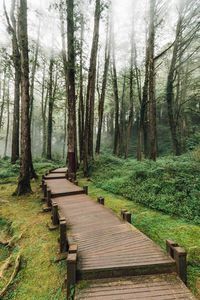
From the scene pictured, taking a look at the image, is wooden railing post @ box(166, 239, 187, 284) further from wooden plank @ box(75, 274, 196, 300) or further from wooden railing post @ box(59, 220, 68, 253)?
wooden railing post @ box(59, 220, 68, 253)

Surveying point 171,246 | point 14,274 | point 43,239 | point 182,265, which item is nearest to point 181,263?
point 182,265

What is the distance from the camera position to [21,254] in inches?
136

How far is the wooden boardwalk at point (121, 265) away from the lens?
2111 millimetres

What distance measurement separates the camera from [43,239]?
155 inches

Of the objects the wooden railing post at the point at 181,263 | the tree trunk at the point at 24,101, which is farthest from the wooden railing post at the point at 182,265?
the tree trunk at the point at 24,101

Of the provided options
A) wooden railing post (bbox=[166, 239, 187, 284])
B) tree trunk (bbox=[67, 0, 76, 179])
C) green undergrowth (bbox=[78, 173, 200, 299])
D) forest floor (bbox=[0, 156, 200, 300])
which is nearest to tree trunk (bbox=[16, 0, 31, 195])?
forest floor (bbox=[0, 156, 200, 300])

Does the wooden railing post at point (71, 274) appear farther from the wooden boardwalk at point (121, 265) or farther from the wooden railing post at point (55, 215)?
the wooden railing post at point (55, 215)

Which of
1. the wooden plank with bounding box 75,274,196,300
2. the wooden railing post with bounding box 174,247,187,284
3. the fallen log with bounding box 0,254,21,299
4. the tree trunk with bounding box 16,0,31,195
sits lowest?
the fallen log with bounding box 0,254,21,299

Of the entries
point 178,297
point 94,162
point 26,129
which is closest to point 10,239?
point 178,297

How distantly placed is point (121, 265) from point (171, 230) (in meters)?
2.27

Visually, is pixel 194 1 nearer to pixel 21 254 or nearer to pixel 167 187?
pixel 167 187

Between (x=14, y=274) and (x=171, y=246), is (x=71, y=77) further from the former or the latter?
(x=171, y=246)

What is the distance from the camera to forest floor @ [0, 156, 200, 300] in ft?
8.41

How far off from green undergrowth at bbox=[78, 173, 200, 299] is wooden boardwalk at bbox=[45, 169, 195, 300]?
537 millimetres
